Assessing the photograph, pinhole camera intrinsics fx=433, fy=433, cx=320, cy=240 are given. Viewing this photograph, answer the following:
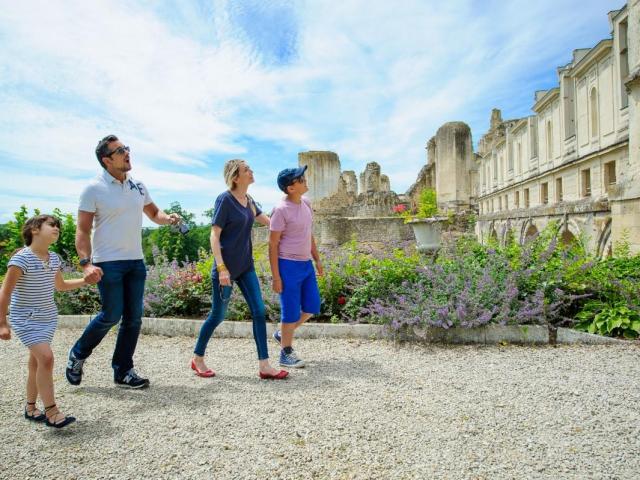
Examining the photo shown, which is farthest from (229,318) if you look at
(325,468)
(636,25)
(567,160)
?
(567,160)

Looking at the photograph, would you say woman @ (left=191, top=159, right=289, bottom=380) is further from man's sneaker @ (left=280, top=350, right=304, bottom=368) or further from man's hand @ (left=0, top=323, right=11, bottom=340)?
man's hand @ (left=0, top=323, right=11, bottom=340)

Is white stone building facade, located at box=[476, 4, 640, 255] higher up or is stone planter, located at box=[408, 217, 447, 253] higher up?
white stone building facade, located at box=[476, 4, 640, 255]

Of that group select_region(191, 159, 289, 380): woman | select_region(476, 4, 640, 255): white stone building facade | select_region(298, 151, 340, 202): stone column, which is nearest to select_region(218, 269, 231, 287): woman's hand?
select_region(191, 159, 289, 380): woman

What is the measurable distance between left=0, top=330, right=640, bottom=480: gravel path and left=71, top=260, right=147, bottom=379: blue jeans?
295 mm

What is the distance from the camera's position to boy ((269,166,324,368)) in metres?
3.65

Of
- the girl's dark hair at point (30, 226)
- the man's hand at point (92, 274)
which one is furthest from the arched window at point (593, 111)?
the girl's dark hair at point (30, 226)

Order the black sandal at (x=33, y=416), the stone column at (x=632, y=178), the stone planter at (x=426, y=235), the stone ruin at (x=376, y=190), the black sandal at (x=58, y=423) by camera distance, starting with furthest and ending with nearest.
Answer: the stone ruin at (x=376, y=190) < the stone column at (x=632, y=178) < the stone planter at (x=426, y=235) < the black sandal at (x=33, y=416) < the black sandal at (x=58, y=423)

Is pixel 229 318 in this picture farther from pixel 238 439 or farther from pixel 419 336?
pixel 238 439

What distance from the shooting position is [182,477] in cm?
212

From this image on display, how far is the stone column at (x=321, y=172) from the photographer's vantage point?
82.0 ft

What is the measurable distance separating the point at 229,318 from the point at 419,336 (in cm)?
239

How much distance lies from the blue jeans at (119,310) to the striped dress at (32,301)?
1.39ft

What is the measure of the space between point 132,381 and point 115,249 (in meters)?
1.06

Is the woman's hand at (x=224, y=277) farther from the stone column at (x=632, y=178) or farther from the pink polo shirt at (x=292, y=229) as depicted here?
the stone column at (x=632, y=178)
